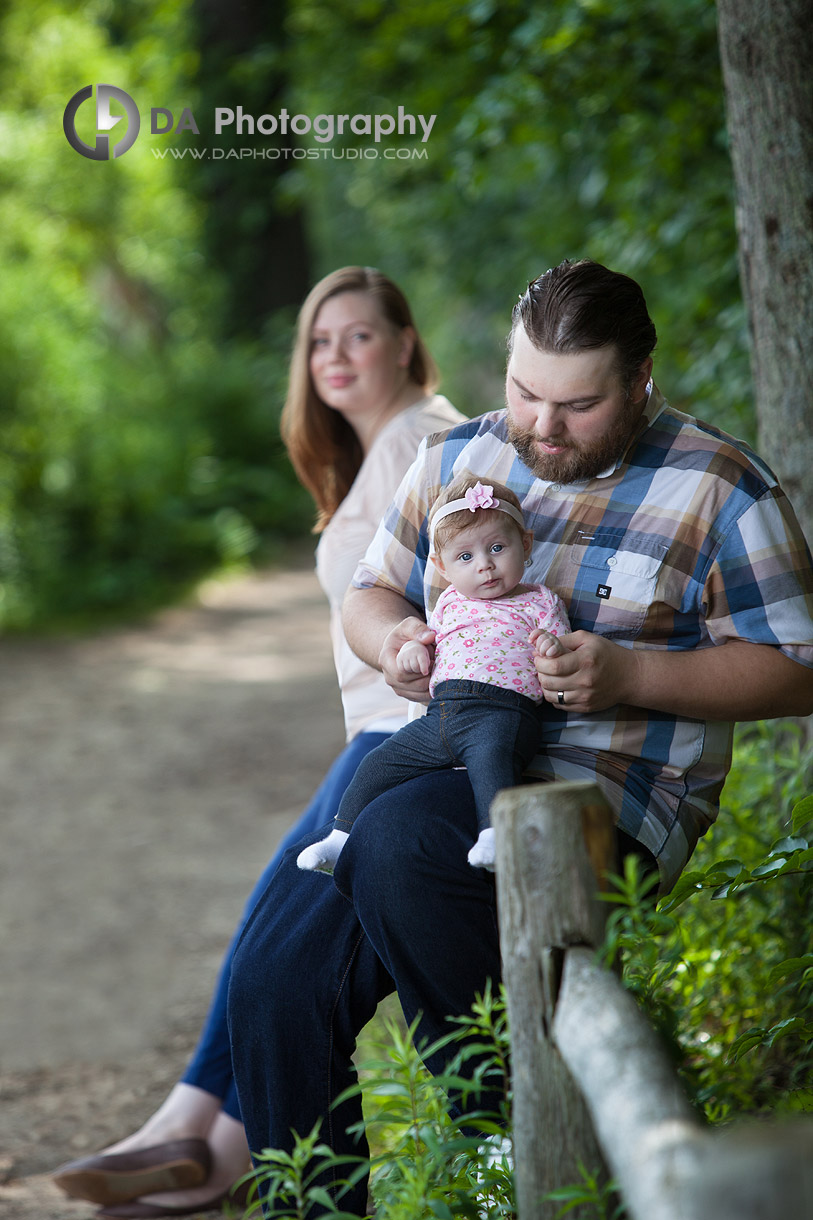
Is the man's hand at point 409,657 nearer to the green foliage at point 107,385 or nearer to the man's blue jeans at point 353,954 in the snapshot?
the man's blue jeans at point 353,954

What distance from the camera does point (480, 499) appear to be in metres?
1.94

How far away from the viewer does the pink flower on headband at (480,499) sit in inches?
76.4

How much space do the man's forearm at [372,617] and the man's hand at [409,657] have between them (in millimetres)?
46

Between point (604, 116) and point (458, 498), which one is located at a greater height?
point (604, 116)

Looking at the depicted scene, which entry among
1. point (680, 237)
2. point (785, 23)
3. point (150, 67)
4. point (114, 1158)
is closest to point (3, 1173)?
point (114, 1158)

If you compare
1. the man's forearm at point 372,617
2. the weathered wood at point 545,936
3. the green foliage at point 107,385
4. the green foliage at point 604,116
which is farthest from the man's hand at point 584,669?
the green foliage at point 107,385

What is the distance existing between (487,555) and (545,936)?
29.2 inches

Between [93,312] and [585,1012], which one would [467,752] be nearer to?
[585,1012]

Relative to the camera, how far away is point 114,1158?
2807 millimetres

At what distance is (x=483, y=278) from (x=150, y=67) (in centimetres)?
441

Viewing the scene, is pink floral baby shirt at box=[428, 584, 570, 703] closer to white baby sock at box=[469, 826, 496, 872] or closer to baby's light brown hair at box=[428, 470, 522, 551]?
baby's light brown hair at box=[428, 470, 522, 551]

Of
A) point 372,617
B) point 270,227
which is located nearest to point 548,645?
point 372,617

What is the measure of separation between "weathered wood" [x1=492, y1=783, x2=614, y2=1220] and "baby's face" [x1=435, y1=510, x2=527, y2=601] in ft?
2.06

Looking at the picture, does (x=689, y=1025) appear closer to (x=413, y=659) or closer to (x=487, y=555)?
(x=413, y=659)
